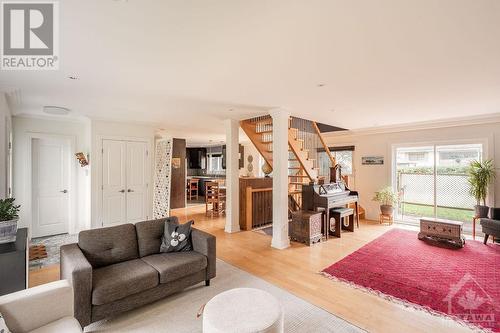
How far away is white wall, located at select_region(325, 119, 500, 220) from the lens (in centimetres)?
482

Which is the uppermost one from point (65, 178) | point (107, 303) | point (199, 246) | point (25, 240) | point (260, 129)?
point (260, 129)

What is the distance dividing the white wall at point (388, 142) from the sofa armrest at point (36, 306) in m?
6.74

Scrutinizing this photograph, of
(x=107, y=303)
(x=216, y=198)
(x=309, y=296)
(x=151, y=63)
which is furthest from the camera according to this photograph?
(x=216, y=198)

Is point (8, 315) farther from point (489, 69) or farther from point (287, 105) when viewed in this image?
point (489, 69)

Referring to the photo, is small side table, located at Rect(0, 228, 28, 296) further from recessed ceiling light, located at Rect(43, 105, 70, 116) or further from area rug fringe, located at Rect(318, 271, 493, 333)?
area rug fringe, located at Rect(318, 271, 493, 333)

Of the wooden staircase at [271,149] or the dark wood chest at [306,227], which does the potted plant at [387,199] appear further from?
the dark wood chest at [306,227]

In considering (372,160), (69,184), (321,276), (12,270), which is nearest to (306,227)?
(321,276)

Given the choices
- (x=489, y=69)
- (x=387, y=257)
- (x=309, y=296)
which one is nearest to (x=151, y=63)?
(x=309, y=296)

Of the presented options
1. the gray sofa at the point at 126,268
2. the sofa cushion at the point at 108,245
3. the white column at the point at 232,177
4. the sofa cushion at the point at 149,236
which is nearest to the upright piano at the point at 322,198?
the white column at the point at 232,177

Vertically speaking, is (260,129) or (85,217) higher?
(260,129)

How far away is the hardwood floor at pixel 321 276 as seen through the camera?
7.32 ft

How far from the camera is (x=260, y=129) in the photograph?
221 inches

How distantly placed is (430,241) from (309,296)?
134 inches

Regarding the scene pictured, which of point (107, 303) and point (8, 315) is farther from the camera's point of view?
point (107, 303)
